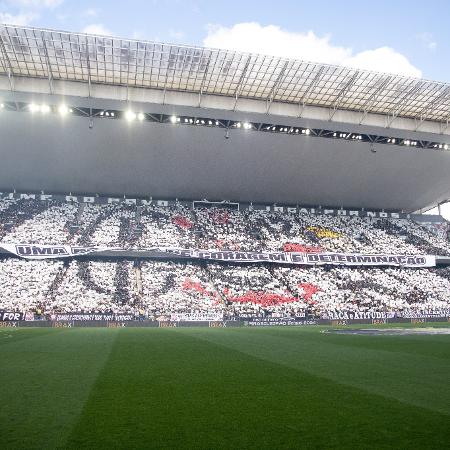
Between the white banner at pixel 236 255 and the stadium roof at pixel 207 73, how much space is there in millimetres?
15798

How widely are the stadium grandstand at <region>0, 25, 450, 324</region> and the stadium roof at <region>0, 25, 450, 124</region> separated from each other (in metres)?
0.15

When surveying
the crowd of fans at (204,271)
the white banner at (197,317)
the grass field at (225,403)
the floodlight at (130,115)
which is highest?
the floodlight at (130,115)

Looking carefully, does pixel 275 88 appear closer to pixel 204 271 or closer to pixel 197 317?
pixel 204 271

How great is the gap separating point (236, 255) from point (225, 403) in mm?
41328

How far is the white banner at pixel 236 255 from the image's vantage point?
43000mm

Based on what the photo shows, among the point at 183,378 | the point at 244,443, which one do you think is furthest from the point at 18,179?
the point at 244,443

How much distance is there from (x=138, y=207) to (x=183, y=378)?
1827 inches

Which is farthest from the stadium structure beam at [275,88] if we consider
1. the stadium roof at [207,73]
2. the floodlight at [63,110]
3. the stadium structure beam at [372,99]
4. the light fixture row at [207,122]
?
the floodlight at [63,110]

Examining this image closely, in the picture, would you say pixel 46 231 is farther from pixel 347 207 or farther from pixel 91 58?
pixel 347 207

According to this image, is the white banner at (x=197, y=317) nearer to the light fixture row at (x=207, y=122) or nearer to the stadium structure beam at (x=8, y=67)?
the light fixture row at (x=207, y=122)

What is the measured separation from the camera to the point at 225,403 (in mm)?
6539

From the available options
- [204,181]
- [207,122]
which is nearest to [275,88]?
[207,122]

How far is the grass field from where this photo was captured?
478cm

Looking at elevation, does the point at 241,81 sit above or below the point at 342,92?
below
